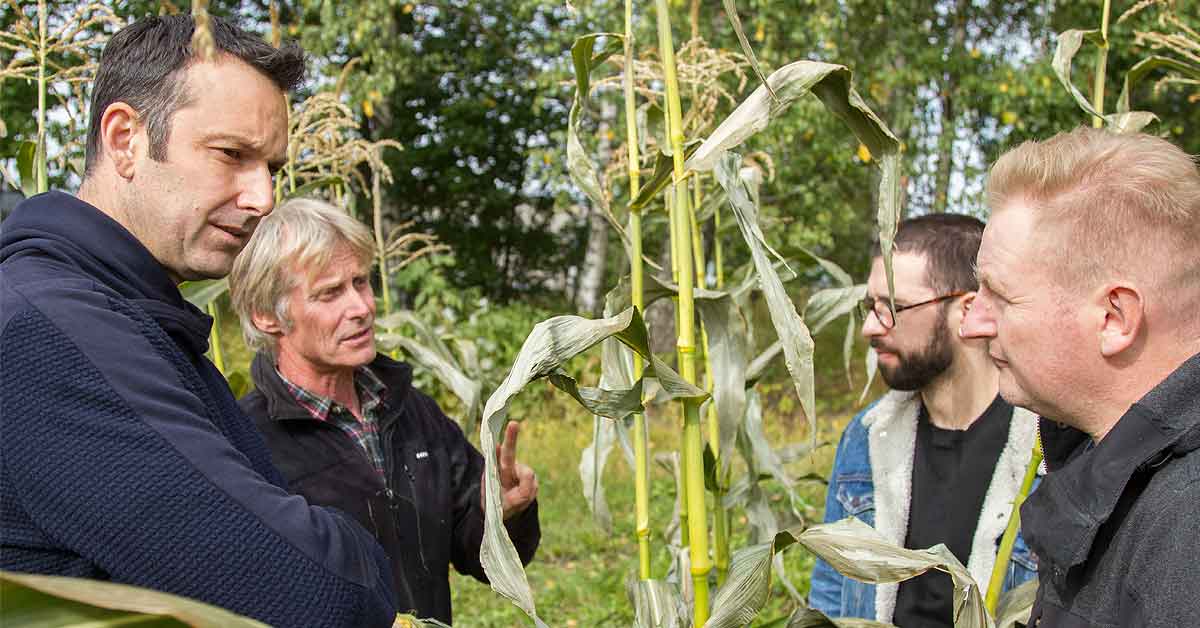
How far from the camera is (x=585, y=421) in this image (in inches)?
297

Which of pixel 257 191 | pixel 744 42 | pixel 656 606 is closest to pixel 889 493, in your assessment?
pixel 656 606

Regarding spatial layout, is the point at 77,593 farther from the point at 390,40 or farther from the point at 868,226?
the point at 868,226

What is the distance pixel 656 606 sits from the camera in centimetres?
189

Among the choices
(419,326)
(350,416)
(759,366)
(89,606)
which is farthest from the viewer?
(419,326)

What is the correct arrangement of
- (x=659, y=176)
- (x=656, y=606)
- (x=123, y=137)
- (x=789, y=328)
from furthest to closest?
(x=656, y=606) → (x=659, y=176) → (x=789, y=328) → (x=123, y=137)

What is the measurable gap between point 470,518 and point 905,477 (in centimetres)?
98

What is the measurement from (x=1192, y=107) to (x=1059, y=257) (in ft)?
35.0

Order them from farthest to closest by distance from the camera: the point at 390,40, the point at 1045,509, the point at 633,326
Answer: the point at 390,40
the point at 633,326
the point at 1045,509

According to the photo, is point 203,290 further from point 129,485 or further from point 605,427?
point 129,485

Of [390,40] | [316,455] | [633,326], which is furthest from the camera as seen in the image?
[390,40]

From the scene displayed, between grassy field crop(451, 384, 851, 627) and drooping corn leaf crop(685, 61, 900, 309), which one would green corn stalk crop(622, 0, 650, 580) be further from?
grassy field crop(451, 384, 851, 627)

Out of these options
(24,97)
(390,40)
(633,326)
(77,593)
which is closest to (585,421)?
(390,40)

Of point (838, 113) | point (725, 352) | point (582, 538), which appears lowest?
point (582, 538)

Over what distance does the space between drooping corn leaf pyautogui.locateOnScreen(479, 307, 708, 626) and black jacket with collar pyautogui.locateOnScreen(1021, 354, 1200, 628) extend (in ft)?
1.85
